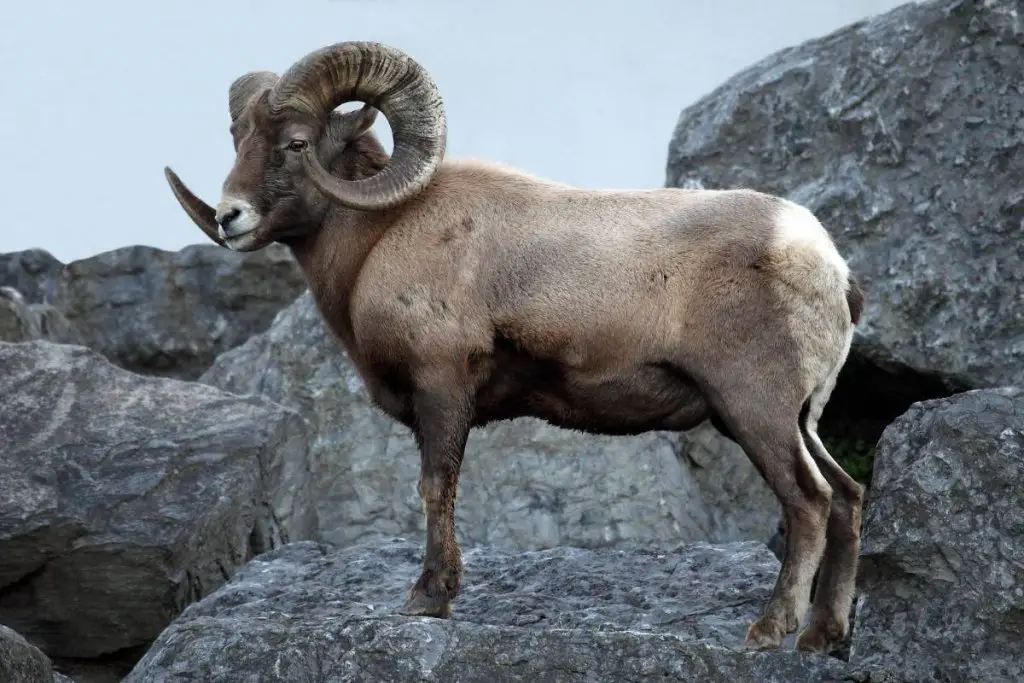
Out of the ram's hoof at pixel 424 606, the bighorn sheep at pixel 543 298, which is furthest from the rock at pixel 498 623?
the bighorn sheep at pixel 543 298

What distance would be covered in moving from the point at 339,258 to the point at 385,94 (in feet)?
3.10

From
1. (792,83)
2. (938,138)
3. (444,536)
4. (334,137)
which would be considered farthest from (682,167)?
(444,536)

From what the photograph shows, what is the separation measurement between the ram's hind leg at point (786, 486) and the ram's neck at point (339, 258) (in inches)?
85.5

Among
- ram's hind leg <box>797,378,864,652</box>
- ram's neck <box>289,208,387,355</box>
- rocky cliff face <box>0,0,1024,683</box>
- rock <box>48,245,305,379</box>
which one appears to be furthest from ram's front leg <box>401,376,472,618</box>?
rock <box>48,245,305,379</box>

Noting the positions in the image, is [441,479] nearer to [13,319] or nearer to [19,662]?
[19,662]

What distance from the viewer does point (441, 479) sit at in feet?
29.4

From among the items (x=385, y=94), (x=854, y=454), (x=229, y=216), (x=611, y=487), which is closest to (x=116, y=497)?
(x=229, y=216)

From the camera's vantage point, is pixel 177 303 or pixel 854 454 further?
pixel 177 303

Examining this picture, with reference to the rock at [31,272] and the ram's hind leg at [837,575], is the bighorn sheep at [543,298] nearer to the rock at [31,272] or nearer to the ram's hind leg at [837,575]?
the ram's hind leg at [837,575]

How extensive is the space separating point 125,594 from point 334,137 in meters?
3.67

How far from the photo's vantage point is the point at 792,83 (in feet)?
45.6

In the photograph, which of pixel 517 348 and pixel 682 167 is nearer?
pixel 517 348

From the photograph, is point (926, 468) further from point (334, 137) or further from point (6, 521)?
point (6, 521)

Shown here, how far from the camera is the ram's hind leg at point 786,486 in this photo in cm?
850
